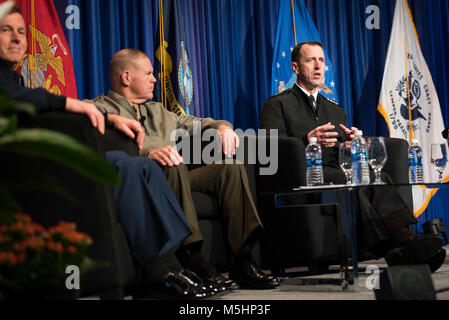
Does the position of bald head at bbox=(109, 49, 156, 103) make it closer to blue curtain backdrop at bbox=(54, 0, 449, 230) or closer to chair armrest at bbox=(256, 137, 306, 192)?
chair armrest at bbox=(256, 137, 306, 192)

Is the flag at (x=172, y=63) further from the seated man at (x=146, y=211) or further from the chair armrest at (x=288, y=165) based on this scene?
the seated man at (x=146, y=211)

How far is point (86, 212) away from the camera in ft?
4.84

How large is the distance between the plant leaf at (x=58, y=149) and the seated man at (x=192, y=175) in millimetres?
1008

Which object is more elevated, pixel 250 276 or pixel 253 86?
pixel 253 86

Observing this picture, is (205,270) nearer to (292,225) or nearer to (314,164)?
(292,225)

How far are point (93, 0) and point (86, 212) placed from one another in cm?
230

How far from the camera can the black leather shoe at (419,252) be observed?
7.11ft

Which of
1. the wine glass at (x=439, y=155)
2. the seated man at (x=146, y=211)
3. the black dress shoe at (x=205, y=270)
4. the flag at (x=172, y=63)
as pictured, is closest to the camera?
the seated man at (x=146, y=211)

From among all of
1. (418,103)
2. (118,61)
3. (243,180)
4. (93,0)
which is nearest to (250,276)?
(243,180)

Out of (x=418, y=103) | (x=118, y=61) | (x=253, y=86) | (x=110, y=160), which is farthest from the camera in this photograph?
(x=418, y=103)

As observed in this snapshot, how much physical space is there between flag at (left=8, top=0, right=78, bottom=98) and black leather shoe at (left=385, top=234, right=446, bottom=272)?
6.67 feet

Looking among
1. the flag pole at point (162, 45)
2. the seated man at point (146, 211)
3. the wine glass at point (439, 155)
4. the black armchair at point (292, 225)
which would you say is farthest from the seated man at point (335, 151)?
the seated man at point (146, 211)

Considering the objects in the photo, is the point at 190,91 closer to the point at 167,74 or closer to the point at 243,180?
the point at 167,74
